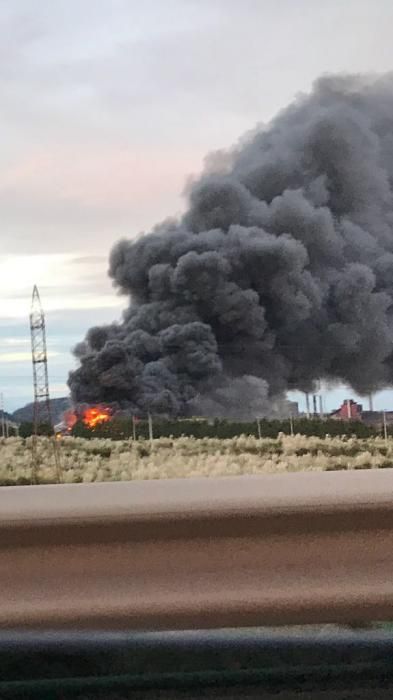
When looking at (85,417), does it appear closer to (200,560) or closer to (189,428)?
(189,428)

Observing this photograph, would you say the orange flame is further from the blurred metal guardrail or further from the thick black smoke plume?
the blurred metal guardrail

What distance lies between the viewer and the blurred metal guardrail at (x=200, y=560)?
2.29 feet

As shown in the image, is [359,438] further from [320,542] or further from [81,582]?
[81,582]

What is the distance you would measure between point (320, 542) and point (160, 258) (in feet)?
1.17

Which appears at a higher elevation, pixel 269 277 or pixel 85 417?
pixel 269 277

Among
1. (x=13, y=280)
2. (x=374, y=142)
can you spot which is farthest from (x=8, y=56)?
(x=374, y=142)

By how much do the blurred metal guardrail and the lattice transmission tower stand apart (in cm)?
16

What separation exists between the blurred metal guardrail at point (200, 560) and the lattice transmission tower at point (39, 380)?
0.16 m

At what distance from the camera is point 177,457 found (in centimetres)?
87

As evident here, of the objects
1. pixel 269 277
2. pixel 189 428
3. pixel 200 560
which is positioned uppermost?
pixel 269 277

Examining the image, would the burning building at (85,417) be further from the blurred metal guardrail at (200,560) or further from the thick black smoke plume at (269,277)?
the blurred metal guardrail at (200,560)

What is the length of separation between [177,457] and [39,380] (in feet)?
0.58

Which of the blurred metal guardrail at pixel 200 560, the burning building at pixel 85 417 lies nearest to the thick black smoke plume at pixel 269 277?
the burning building at pixel 85 417

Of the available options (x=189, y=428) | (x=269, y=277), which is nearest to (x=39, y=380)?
(x=189, y=428)
